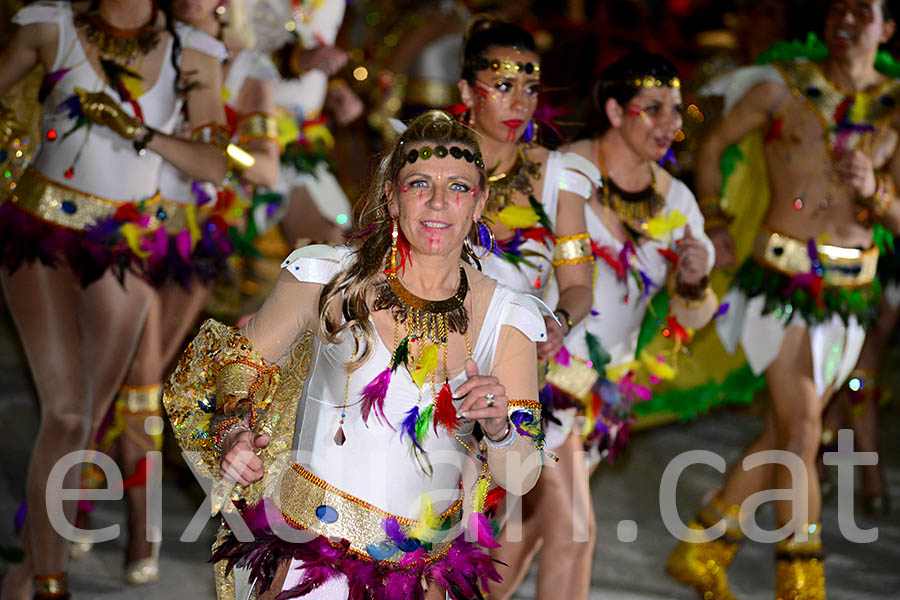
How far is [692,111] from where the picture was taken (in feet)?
13.9

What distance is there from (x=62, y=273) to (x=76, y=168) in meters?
0.32

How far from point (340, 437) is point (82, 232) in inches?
63.4

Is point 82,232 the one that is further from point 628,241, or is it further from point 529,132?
point 628,241

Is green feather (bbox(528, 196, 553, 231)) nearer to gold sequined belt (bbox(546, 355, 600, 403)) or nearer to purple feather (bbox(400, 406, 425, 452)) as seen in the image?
gold sequined belt (bbox(546, 355, 600, 403))

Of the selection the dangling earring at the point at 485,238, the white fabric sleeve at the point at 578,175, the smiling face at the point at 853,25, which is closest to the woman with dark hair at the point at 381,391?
the dangling earring at the point at 485,238

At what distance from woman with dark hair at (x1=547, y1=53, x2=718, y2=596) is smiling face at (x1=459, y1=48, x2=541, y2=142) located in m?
0.40

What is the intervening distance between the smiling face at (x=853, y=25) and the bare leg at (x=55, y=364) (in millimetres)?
2672

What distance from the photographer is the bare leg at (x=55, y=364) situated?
11.9 feet

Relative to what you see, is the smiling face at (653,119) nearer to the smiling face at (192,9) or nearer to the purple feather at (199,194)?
the smiling face at (192,9)

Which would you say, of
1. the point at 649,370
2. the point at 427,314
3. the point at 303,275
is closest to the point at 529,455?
the point at 427,314

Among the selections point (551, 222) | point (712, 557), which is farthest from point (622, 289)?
point (712, 557)

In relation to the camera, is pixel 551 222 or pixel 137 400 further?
pixel 137 400

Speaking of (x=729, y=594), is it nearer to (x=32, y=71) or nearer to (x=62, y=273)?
(x=62, y=273)

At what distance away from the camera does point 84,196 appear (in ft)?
12.3
